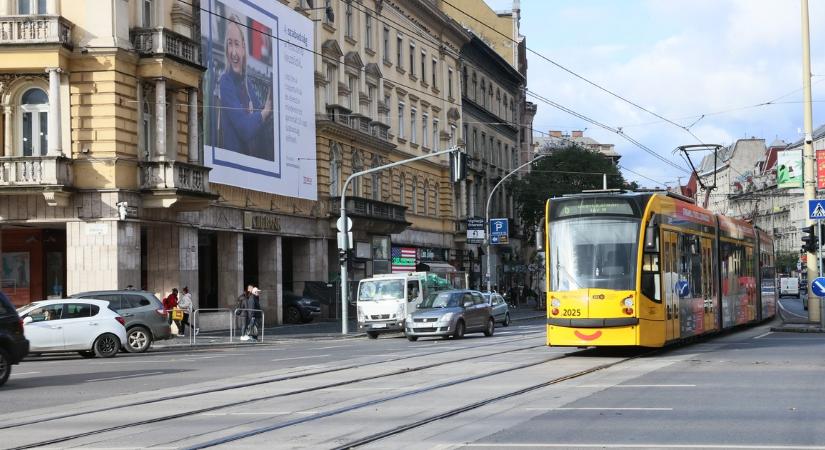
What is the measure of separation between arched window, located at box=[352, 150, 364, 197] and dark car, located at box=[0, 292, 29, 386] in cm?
3403

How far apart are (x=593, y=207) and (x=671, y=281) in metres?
2.26

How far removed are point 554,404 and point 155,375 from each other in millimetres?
9523

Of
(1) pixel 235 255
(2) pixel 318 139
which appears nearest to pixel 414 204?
(2) pixel 318 139

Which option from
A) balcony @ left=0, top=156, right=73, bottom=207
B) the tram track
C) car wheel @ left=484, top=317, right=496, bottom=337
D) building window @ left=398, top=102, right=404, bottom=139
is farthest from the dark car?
building window @ left=398, top=102, right=404, bottom=139

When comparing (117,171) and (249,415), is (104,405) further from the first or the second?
(117,171)

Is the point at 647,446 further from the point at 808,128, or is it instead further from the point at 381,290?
the point at 381,290

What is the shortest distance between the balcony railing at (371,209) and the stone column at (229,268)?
8.88m

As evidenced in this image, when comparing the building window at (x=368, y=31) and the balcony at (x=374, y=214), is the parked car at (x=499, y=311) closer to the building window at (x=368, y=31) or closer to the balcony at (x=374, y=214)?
the balcony at (x=374, y=214)

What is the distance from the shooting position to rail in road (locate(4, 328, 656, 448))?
39.2 ft

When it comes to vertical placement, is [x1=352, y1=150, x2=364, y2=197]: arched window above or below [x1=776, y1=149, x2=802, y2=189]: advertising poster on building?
above

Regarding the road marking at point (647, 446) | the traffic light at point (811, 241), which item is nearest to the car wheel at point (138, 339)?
the traffic light at point (811, 241)

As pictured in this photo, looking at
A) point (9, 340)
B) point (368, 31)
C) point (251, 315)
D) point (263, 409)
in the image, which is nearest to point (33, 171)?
point (251, 315)

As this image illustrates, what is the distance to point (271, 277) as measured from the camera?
153 feet

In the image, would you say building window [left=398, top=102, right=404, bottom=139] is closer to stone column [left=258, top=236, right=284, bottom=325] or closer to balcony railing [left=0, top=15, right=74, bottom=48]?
stone column [left=258, top=236, right=284, bottom=325]
